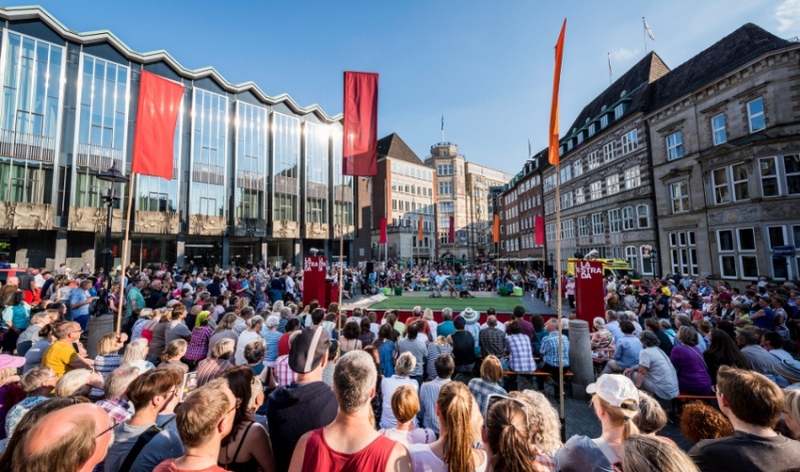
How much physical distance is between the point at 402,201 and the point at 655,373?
54.7m

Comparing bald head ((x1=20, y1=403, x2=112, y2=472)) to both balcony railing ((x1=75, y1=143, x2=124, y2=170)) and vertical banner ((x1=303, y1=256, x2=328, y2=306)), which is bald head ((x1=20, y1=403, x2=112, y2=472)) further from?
balcony railing ((x1=75, y1=143, x2=124, y2=170))

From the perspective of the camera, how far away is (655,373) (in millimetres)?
5754

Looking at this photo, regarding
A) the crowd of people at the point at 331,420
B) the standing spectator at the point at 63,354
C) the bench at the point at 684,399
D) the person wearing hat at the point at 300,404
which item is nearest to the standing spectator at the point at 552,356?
the bench at the point at 684,399

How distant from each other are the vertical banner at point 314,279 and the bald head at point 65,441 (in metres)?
11.7

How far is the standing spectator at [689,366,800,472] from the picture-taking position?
2.22 meters

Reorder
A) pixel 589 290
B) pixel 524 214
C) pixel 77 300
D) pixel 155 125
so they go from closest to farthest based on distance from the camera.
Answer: pixel 77 300, pixel 155 125, pixel 589 290, pixel 524 214

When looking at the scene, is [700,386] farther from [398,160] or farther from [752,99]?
[398,160]

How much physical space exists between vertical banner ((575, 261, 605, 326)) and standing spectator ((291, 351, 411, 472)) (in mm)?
10341

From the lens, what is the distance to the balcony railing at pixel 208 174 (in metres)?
32.4

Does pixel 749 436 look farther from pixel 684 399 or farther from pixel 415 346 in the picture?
pixel 415 346

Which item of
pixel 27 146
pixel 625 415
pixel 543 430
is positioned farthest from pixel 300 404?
pixel 27 146

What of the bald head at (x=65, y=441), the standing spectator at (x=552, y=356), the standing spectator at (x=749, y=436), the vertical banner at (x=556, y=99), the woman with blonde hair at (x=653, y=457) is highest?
the vertical banner at (x=556, y=99)

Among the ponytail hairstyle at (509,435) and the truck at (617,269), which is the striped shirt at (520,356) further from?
the truck at (617,269)

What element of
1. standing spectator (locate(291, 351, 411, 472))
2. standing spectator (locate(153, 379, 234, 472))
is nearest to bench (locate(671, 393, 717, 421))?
standing spectator (locate(291, 351, 411, 472))
